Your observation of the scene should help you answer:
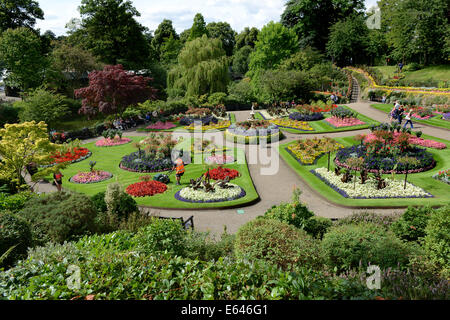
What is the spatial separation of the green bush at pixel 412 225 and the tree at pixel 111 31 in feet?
157

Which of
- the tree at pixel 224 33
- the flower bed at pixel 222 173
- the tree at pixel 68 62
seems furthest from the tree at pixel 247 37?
the flower bed at pixel 222 173

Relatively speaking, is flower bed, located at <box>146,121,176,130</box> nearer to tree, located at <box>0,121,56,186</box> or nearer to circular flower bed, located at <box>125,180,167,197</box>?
circular flower bed, located at <box>125,180,167,197</box>

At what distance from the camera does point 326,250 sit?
730 cm

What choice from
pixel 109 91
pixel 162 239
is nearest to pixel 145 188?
pixel 162 239

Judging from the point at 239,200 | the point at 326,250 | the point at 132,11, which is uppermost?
the point at 132,11

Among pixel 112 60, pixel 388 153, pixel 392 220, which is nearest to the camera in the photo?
pixel 392 220

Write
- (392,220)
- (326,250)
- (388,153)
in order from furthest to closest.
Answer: (388,153) → (392,220) → (326,250)

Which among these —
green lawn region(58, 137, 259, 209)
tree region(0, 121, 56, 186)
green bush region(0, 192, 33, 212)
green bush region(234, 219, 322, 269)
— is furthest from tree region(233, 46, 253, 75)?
green bush region(234, 219, 322, 269)

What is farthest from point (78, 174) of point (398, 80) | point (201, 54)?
point (398, 80)

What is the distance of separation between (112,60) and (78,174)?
36.5 metres

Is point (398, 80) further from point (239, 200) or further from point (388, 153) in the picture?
point (239, 200)

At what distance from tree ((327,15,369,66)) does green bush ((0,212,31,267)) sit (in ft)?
197

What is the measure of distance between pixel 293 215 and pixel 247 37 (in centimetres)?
8215

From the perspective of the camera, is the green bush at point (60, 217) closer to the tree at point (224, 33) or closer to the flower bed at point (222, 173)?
the flower bed at point (222, 173)
